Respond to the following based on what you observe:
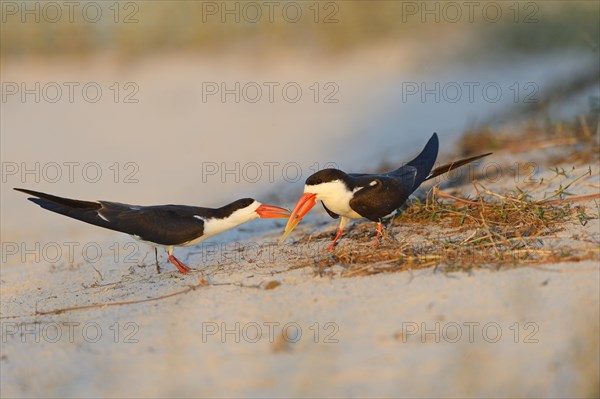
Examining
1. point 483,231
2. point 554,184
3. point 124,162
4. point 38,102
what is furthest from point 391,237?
point 38,102

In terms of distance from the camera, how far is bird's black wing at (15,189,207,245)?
5.48m

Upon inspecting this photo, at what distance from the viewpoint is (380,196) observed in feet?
18.1

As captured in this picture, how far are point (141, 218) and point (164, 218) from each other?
147 millimetres

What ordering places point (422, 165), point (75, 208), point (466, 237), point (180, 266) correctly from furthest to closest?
point (422, 165), point (75, 208), point (180, 266), point (466, 237)

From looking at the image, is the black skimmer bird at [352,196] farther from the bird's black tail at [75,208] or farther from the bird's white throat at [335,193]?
the bird's black tail at [75,208]

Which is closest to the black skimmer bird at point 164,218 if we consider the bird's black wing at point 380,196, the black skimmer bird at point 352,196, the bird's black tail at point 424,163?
the black skimmer bird at point 352,196

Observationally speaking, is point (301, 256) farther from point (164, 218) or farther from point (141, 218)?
point (141, 218)

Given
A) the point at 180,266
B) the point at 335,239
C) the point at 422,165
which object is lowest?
the point at 180,266

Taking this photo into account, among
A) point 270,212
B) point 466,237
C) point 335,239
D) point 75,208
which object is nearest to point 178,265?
point 270,212

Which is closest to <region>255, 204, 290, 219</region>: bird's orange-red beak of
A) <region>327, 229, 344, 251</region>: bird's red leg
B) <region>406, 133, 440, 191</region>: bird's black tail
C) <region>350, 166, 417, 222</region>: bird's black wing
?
<region>327, 229, 344, 251</region>: bird's red leg

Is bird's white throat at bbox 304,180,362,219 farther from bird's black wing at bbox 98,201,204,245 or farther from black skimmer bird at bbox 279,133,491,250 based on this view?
bird's black wing at bbox 98,201,204,245

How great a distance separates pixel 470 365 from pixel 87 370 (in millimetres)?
1718

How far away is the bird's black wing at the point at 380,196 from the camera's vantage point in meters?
5.48

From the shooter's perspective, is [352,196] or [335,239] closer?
[352,196]
